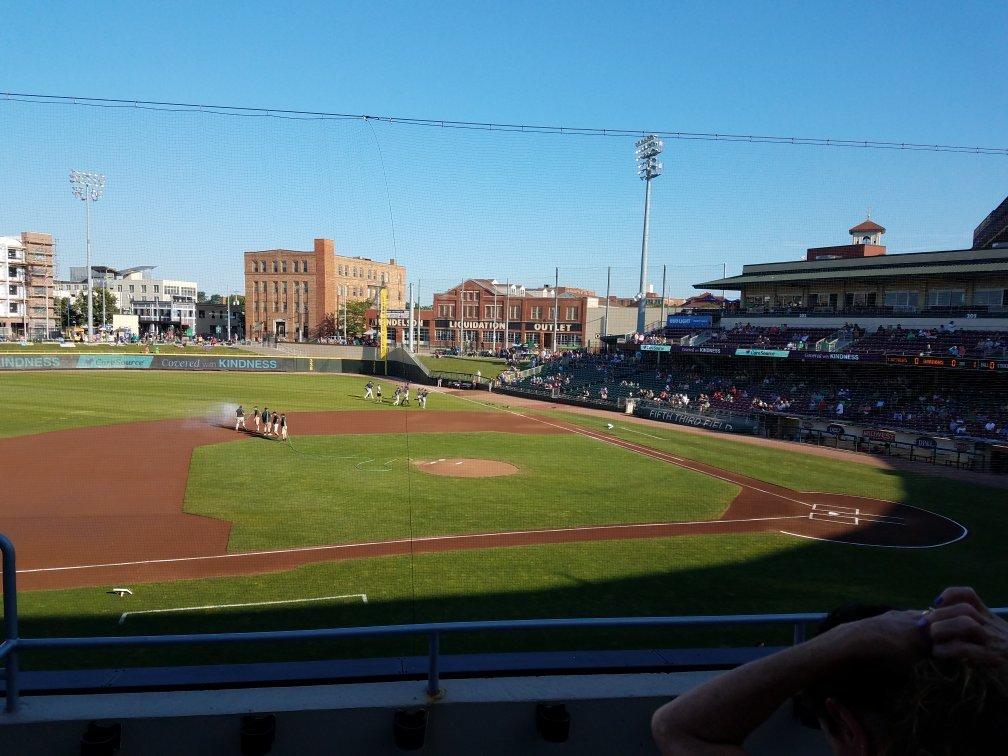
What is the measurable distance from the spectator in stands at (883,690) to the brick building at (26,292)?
61444 mm

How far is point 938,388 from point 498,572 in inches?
975

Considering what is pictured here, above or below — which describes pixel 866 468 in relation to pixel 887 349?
below

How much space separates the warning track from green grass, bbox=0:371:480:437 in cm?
506

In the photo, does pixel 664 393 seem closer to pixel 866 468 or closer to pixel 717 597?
pixel 866 468

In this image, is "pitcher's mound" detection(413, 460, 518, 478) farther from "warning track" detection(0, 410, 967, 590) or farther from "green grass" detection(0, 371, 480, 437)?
"green grass" detection(0, 371, 480, 437)

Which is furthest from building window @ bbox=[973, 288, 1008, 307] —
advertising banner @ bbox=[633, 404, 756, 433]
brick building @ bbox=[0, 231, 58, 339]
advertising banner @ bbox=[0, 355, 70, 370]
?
brick building @ bbox=[0, 231, 58, 339]

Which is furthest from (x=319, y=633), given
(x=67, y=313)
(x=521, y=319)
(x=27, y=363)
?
(x=67, y=313)

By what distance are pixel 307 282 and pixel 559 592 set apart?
32.3 feet

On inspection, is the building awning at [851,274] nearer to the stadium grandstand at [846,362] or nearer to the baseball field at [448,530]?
the stadium grandstand at [846,362]

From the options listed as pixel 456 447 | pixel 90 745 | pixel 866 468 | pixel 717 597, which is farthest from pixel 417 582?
pixel 866 468

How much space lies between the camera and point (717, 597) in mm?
10141

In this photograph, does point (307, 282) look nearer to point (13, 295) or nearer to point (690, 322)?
point (690, 322)

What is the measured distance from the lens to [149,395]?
1363 inches

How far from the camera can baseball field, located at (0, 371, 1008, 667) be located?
371 inches
